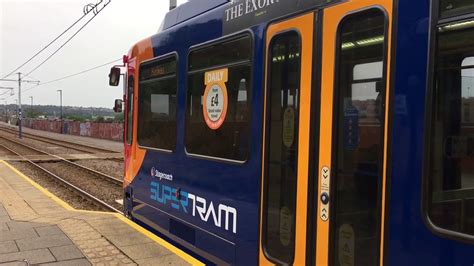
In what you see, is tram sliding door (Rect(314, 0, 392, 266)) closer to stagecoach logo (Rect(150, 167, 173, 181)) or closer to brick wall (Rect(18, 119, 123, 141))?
stagecoach logo (Rect(150, 167, 173, 181))

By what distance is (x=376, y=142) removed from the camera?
104 inches

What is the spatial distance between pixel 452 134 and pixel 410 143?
0.67ft

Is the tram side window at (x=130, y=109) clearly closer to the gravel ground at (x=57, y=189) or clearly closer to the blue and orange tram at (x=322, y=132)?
the blue and orange tram at (x=322, y=132)

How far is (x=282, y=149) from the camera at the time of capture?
340 cm

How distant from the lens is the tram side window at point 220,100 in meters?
3.83

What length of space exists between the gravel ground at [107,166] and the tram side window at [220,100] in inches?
444

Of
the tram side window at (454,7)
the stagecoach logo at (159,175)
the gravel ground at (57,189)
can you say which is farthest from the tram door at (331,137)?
the gravel ground at (57,189)

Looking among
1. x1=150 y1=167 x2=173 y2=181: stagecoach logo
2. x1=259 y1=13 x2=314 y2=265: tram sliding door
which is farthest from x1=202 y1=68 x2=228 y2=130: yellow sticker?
x1=150 y1=167 x2=173 y2=181: stagecoach logo

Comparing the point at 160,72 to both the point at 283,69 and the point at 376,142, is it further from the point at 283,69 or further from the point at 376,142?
the point at 376,142

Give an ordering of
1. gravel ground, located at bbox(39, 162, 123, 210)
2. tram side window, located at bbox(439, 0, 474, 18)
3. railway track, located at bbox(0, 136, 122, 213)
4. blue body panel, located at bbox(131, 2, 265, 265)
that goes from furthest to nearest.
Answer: gravel ground, located at bbox(39, 162, 123, 210) → railway track, located at bbox(0, 136, 122, 213) → blue body panel, located at bbox(131, 2, 265, 265) → tram side window, located at bbox(439, 0, 474, 18)

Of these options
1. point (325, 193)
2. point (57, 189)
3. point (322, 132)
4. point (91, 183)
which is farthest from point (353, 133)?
point (91, 183)

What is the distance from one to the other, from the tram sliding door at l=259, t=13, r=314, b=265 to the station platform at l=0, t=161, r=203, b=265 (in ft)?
4.63

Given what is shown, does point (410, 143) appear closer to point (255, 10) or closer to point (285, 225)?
point (285, 225)

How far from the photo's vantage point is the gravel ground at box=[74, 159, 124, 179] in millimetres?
16859
